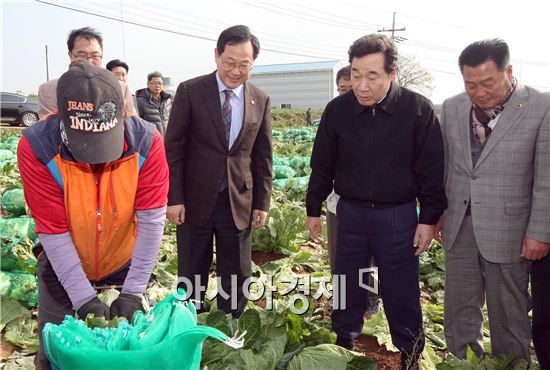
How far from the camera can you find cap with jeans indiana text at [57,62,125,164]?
63.7 inches

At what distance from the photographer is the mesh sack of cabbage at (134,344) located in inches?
53.1

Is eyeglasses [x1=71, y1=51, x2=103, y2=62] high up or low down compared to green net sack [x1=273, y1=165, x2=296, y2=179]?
up

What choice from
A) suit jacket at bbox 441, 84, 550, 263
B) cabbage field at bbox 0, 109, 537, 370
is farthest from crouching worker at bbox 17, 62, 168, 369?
suit jacket at bbox 441, 84, 550, 263

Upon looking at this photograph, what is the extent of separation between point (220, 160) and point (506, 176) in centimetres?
154

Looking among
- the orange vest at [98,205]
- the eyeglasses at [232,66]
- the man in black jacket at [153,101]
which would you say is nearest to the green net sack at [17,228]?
the man in black jacket at [153,101]

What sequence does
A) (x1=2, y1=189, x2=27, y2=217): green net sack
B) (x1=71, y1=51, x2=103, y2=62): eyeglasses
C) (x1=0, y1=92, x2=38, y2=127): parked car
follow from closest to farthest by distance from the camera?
(x1=71, y1=51, x2=103, y2=62): eyeglasses
(x1=2, y1=189, x2=27, y2=217): green net sack
(x1=0, y1=92, x2=38, y2=127): parked car

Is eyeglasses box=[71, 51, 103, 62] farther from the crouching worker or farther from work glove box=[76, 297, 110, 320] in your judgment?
work glove box=[76, 297, 110, 320]

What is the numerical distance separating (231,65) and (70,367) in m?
1.92

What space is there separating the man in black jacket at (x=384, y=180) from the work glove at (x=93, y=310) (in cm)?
145

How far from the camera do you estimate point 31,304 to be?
355 cm

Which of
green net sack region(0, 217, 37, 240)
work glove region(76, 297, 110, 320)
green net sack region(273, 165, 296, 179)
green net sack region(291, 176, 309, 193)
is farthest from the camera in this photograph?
green net sack region(273, 165, 296, 179)

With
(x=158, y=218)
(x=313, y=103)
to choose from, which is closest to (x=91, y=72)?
(x=158, y=218)

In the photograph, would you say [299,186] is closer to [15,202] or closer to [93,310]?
[15,202]

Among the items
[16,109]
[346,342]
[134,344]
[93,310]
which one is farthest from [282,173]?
[16,109]
